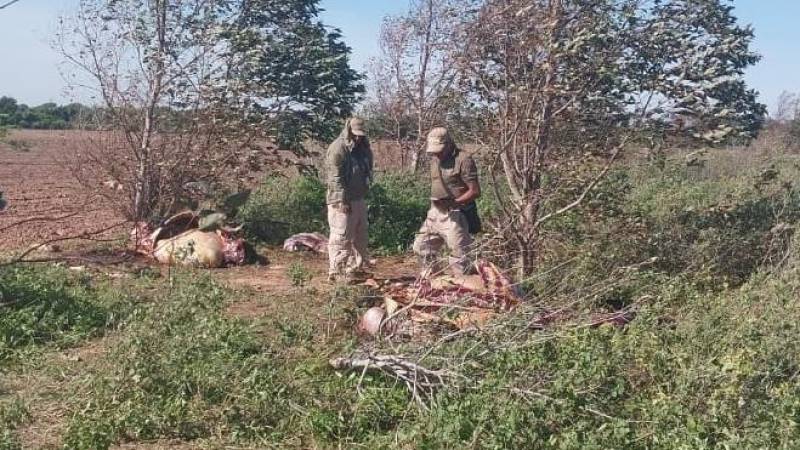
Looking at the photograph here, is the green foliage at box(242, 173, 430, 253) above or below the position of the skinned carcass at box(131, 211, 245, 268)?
above

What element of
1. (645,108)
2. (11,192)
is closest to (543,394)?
(645,108)

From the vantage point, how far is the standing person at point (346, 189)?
7902 millimetres

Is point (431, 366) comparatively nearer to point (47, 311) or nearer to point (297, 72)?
point (47, 311)

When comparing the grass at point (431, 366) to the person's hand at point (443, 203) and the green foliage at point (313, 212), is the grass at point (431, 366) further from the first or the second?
the green foliage at point (313, 212)

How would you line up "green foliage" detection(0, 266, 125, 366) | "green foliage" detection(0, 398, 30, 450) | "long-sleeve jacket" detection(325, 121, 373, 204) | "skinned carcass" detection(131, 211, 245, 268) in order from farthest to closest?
"skinned carcass" detection(131, 211, 245, 268) → "long-sleeve jacket" detection(325, 121, 373, 204) → "green foliage" detection(0, 266, 125, 366) → "green foliage" detection(0, 398, 30, 450)

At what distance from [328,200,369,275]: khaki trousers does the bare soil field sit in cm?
197

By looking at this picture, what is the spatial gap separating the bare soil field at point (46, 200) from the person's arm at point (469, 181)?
2.80 metres

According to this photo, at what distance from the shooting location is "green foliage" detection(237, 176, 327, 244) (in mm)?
10305

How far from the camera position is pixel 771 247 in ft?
23.2

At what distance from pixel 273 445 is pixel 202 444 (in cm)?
34

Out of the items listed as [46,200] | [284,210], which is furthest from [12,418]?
[46,200]

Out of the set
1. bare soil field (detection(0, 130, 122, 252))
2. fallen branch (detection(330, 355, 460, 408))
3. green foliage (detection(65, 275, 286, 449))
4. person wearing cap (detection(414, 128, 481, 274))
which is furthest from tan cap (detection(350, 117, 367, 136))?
fallen branch (detection(330, 355, 460, 408))

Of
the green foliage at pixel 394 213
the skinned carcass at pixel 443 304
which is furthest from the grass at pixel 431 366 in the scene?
the green foliage at pixel 394 213

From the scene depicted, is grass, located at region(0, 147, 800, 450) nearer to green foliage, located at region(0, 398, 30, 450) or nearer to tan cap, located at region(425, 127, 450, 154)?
green foliage, located at region(0, 398, 30, 450)
